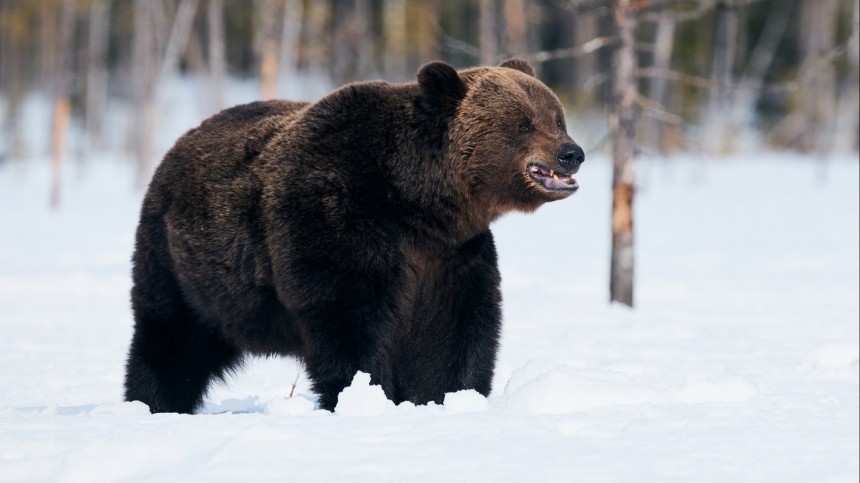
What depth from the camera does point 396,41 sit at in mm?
38250

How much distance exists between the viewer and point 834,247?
16375mm

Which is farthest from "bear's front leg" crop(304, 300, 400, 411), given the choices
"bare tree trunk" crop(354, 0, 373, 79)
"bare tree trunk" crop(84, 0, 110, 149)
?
"bare tree trunk" crop(354, 0, 373, 79)

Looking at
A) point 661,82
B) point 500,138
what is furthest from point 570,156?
point 661,82

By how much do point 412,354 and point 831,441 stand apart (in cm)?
200

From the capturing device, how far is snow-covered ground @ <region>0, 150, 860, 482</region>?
11.2ft

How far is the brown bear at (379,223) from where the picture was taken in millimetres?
4727

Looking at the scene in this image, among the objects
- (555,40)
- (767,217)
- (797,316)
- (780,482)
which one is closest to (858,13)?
(797,316)

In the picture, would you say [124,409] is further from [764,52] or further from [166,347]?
[764,52]

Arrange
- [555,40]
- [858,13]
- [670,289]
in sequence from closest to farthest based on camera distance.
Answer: [858,13]
[670,289]
[555,40]

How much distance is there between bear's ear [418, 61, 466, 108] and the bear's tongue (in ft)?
1.57

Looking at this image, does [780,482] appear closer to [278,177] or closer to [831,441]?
[831,441]

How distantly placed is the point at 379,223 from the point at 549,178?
785 mm

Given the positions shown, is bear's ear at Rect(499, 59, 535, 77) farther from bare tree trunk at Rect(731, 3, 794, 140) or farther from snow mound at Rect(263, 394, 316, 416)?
bare tree trunk at Rect(731, 3, 794, 140)

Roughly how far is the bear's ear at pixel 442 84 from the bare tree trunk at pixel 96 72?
28954 mm
